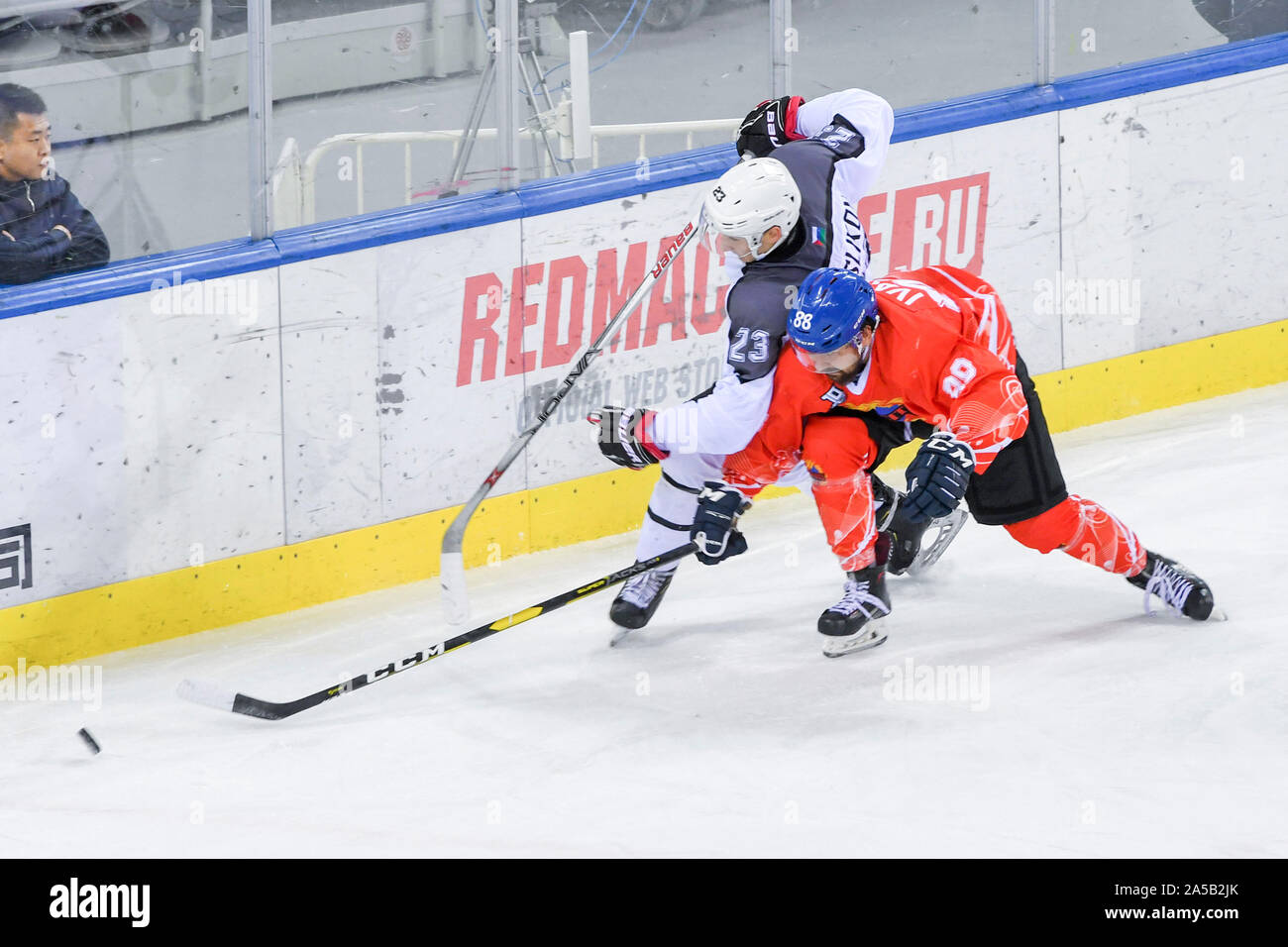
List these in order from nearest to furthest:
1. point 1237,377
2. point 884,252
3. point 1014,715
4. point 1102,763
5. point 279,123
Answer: point 1102,763, point 1014,715, point 279,123, point 884,252, point 1237,377

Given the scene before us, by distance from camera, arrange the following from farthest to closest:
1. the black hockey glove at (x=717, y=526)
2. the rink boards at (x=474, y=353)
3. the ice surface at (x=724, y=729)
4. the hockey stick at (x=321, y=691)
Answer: the rink boards at (x=474, y=353) → the black hockey glove at (x=717, y=526) → the hockey stick at (x=321, y=691) → the ice surface at (x=724, y=729)

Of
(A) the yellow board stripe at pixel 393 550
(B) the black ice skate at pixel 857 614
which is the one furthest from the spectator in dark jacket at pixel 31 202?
(B) the black ice skate at pixel 857 614

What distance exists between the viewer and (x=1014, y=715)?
4.11 metres

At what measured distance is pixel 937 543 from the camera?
17.0 ft

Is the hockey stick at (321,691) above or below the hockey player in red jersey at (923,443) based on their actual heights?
below

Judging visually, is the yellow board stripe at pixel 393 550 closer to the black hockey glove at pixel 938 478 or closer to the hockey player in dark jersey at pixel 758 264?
the hockey player in dark jersey at pixel 758 264

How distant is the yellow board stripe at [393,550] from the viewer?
4797 mm

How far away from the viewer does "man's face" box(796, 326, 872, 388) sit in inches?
162

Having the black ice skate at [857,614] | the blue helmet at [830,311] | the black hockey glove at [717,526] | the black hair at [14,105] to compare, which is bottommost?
the black ice skate at [857,614]

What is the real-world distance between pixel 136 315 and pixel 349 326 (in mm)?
636

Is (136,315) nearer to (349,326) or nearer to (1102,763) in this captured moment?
(349,326)

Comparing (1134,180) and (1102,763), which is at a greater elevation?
(1134,180)

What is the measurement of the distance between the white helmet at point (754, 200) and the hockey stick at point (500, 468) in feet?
1.72

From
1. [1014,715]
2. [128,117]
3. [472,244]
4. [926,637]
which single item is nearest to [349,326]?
[472,244]
